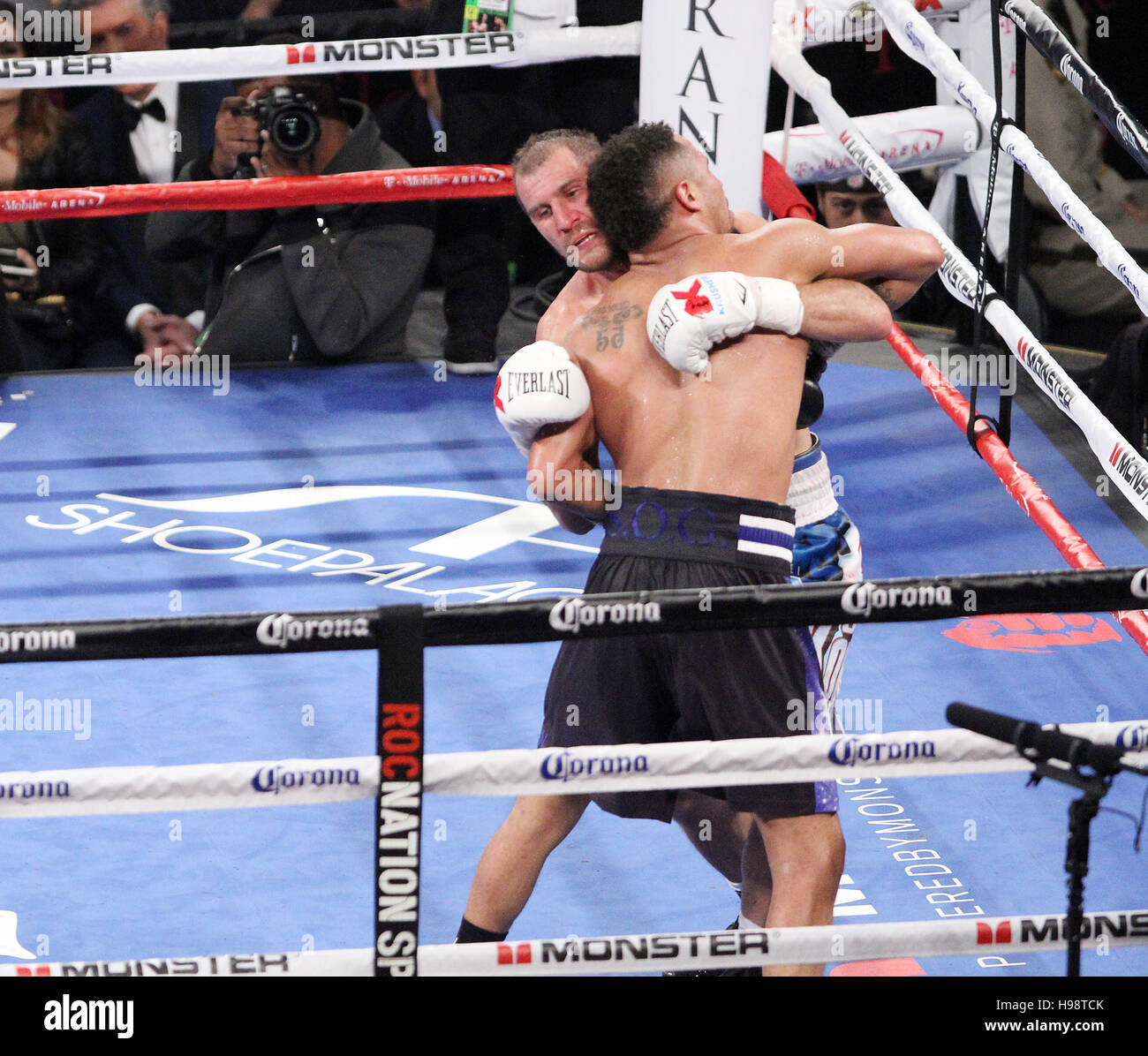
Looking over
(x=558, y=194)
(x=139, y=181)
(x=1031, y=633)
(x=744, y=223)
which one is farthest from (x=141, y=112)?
(x=1031, y=633)

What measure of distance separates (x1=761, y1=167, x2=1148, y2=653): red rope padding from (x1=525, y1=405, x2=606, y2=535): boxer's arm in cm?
109

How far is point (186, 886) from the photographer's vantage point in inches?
109

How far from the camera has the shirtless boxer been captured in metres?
2.51

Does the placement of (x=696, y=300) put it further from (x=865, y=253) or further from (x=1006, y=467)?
(x=1006, y=467)

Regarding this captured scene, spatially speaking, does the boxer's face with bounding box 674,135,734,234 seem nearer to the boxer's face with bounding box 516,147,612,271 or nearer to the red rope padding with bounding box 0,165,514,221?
the boxer's face with bounding box 516,147,612,271

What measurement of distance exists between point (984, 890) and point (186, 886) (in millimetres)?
1362

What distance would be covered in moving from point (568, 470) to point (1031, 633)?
1.59 meters

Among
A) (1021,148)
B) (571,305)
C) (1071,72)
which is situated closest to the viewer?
(571,305)

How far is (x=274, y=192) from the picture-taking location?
4.46 meters

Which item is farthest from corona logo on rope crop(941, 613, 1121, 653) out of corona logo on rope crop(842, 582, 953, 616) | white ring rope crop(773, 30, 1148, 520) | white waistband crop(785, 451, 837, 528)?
corona logo on rope crop(842, 582, 953, 616)

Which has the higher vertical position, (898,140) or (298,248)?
(898,140)

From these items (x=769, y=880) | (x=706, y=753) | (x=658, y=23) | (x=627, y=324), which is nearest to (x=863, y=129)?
(x=658, y=23)

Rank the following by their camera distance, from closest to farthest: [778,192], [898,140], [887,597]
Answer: [887,597]
[778,192]
[898,140]
